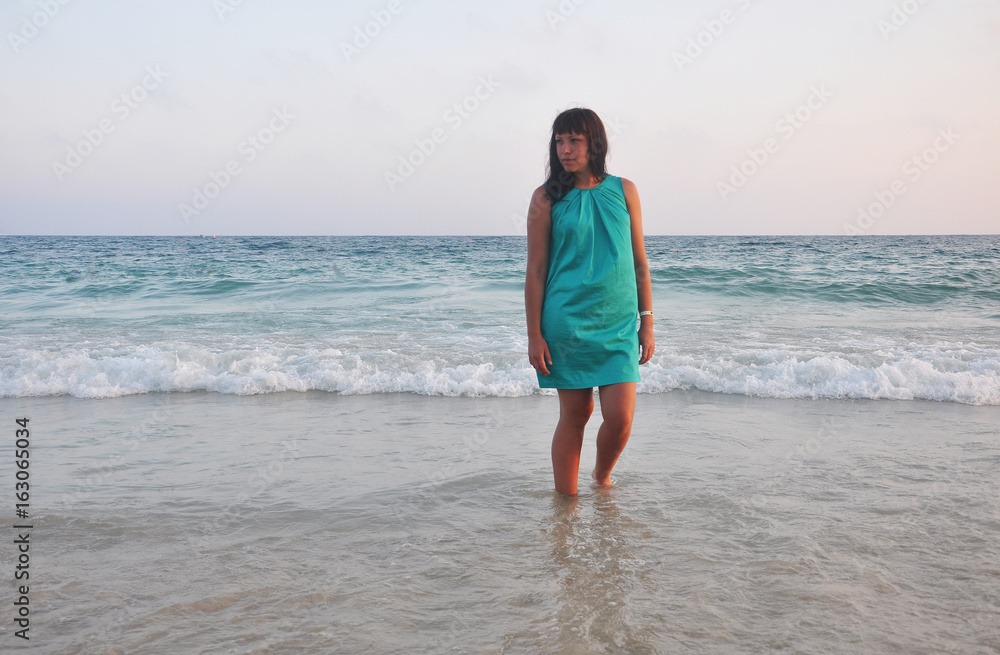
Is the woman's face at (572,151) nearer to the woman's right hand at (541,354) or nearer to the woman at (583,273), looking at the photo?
the woman at (583,273)

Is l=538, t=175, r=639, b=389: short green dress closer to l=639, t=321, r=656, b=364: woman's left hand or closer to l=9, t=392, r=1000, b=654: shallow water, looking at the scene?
l=639, t=321, r=656, b=364: woman's left hand

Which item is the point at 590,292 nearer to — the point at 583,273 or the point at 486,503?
the point at 583,273

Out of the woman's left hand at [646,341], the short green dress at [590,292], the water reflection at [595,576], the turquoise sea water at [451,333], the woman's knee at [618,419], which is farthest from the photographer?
the turquoise sea water at [451,333]

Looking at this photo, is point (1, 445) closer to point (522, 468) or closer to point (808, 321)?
point (522, 468)

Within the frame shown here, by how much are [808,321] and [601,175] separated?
865cm

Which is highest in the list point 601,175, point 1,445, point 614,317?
point 601,175

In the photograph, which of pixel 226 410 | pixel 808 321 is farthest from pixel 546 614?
pixel 808 321

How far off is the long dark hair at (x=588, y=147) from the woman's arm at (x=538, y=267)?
0.19 feet

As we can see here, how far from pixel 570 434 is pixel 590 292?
0.67 meters

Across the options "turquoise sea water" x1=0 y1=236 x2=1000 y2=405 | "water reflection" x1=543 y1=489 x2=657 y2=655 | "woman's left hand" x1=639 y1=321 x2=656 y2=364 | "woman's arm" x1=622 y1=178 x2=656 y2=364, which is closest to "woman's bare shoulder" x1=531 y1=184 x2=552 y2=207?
"woman's arm" x1=622 y1=178 x2=656 y2=364

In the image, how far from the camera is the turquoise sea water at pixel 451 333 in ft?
19.5

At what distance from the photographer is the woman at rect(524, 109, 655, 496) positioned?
2.83 metres

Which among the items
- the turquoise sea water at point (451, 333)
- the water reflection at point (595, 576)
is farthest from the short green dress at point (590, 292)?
the turquoise sea water at point (451, 333)

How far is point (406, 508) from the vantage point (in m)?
3.10
